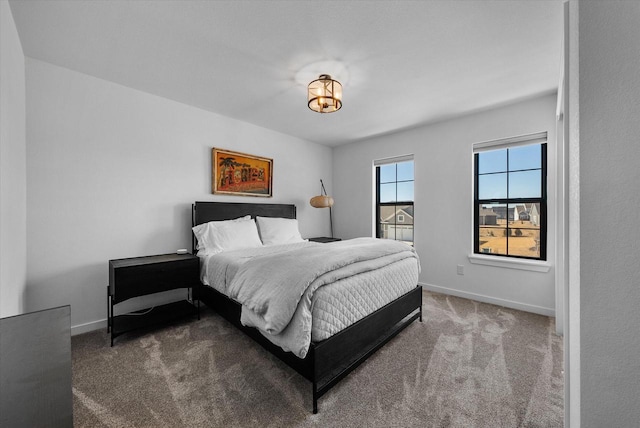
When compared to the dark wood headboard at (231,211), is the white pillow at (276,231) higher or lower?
lower

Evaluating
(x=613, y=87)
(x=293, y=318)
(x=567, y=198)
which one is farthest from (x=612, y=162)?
(x=293, y=318)

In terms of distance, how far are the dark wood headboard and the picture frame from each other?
18 centimetres

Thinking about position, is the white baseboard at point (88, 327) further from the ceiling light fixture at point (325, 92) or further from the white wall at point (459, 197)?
the white wall at point (459, 197)

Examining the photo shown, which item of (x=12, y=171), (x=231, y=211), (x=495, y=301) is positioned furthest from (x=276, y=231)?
(x=495, y=301)

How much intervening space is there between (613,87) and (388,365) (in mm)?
1964

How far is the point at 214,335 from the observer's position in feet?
7.81

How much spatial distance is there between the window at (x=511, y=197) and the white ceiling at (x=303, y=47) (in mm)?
663

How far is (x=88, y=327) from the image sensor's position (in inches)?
95.7

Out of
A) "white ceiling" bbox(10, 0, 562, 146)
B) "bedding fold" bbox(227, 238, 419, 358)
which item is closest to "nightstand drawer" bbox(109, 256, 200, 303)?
"bedding fold" bbox(227, 238, 419, 358)

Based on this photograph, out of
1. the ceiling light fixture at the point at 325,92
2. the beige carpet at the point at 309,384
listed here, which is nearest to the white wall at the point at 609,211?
the beige carpet at the point at 309,384

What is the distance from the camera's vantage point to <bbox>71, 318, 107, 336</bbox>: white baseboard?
236cm

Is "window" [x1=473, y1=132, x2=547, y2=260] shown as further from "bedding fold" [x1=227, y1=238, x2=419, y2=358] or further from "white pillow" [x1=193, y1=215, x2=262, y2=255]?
"white pillow" [x1=193, y1=215, x2=262, y2=255]

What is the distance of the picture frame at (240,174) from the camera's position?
3.31 m

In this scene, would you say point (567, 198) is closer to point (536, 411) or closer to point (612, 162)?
point (612, 162)
